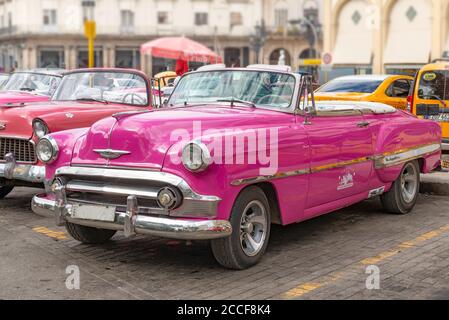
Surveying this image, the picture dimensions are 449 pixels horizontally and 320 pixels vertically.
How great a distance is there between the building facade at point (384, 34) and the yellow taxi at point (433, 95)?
2056 cm


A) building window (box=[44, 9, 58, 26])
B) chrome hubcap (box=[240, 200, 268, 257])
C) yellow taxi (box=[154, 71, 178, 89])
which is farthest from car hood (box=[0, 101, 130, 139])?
building window (box=[44, 9, 58, 26])

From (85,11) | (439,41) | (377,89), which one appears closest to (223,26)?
(85,11)

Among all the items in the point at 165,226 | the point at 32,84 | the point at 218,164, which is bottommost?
the point at 165,226

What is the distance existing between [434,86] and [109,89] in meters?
6.24

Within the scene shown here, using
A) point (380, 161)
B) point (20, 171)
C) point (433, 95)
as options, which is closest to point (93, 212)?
point (20, 171)

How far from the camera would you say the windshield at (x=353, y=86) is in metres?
14.9

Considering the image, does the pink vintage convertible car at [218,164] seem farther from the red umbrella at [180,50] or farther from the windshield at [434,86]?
the red umbrella at [180,50]

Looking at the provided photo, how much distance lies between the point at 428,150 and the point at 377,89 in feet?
21.6

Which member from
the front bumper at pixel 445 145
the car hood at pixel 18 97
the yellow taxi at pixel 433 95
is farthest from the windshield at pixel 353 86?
the car hood at pixel 18 97

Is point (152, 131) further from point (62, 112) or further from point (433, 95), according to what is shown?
point (433, 95)

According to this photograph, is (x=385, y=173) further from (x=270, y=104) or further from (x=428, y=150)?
(x=270, y=104)

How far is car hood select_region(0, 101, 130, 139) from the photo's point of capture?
7719 millimetres

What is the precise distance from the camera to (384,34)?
35844mm

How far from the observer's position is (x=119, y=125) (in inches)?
219
